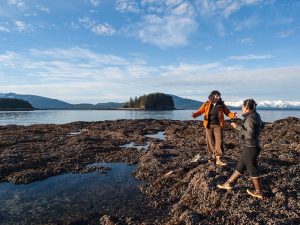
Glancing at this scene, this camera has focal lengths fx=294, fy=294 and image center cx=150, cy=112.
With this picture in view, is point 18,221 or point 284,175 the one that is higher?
point 284,175

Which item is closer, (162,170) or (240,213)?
(240,213)

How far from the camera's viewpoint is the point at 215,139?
13547mm

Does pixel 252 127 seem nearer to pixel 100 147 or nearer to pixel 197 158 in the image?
pixel 197 158

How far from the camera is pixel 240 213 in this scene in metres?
8.95

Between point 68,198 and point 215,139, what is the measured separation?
6.90 metres

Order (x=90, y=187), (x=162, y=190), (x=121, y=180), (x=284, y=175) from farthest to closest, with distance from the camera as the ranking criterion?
(x=121, y=180) → (x=90, y=187) → (x=162, y=190) → (x=284, y=175)

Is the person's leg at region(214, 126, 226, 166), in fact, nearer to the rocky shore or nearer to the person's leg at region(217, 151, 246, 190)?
the rocky shore

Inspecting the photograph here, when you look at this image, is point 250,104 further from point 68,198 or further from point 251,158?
point 68,198

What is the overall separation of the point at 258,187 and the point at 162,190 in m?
4.28

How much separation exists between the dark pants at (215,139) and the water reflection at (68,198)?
13.1ft

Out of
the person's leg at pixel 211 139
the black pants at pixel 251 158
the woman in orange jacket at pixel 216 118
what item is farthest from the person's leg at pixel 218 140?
the black pants at pixel 251 158

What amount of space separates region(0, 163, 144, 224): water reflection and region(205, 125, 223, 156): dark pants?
13.1ft

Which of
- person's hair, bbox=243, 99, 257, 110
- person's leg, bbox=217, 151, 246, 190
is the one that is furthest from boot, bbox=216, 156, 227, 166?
person's hair, bbox=243, 99, 257, 110

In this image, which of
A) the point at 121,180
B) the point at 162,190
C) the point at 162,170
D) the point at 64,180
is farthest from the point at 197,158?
the point at 64,180
